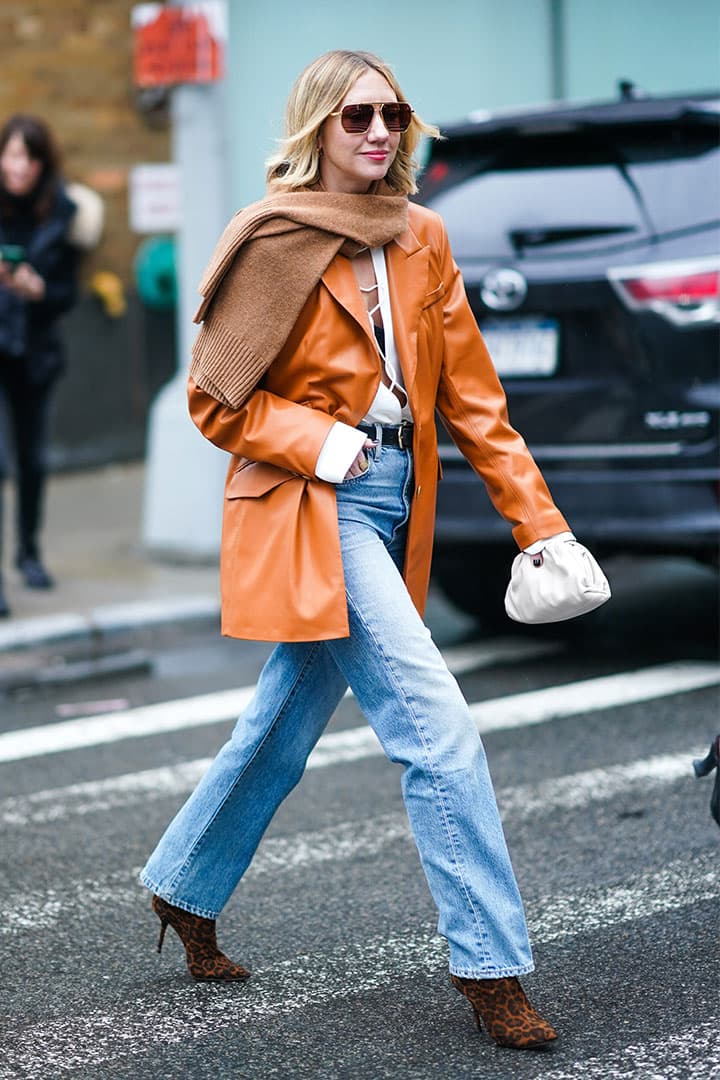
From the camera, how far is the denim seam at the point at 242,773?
12.8 feet

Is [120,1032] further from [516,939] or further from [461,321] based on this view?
[461,321]

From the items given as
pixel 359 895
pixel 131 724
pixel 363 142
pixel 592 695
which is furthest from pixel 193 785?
pixel 363 142

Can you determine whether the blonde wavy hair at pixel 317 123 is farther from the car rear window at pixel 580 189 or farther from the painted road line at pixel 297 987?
the car rear window at pixel 580 189

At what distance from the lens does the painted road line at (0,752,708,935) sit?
4.62m

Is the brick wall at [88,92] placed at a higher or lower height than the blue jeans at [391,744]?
higher

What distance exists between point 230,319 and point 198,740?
2.76 m

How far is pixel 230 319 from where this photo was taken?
12.2 feet

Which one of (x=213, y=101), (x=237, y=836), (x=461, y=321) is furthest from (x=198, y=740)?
(x=213, y=101)

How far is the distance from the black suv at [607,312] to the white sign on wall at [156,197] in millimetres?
3004

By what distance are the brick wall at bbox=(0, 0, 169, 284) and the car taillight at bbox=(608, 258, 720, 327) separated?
6.83 metres

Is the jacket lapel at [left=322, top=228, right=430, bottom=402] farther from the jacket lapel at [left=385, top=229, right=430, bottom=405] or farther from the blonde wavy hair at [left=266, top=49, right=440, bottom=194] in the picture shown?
the blonde wavy hair at [left=266, top=49, right=440, bottom=194]

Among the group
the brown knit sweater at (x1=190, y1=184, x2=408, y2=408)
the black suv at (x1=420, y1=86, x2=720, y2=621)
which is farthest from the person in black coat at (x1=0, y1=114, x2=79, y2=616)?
the brown knit sweater at (x1=190, y1=184, x2=408, y2=408)

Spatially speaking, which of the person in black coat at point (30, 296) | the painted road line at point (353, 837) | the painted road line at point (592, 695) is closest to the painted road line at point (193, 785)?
the painted road line at point (353, 837)

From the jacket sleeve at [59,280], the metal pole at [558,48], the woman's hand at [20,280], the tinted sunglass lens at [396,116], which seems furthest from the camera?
the metal pole at [558,48]
